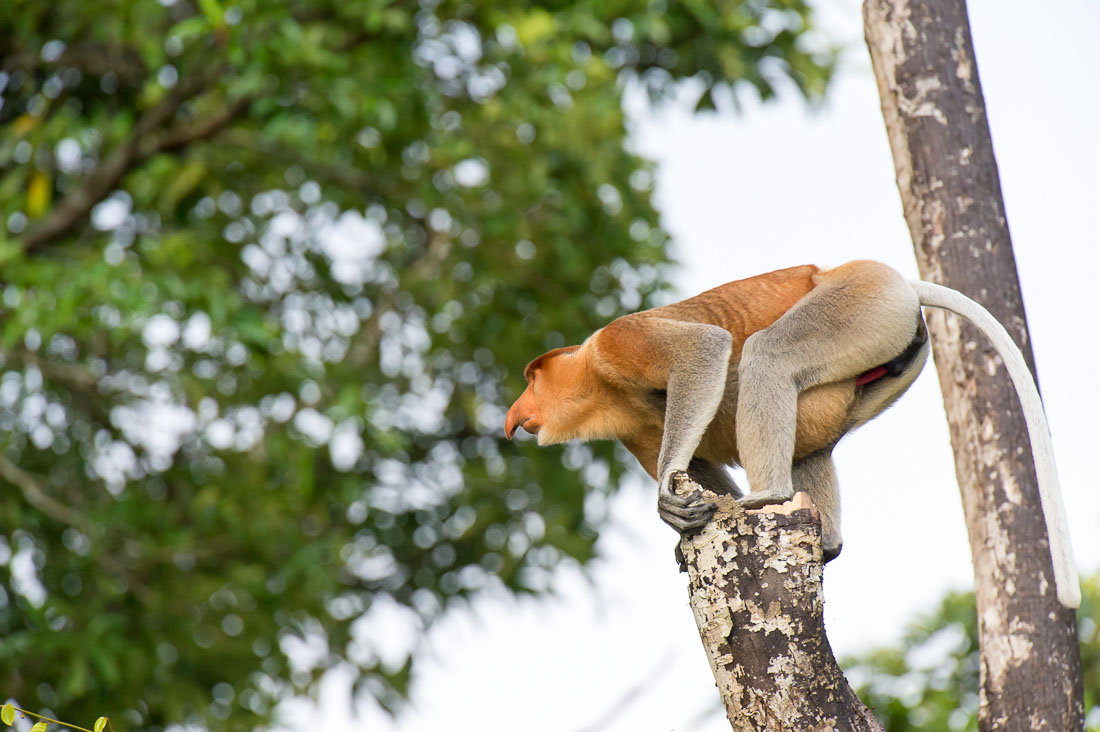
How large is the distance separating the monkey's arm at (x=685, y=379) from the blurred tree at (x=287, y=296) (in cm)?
225

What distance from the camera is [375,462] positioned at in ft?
22.7

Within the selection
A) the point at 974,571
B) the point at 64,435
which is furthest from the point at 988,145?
the point at 64,435

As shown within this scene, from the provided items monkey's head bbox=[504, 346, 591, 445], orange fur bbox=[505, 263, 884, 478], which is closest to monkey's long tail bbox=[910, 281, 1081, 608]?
orange fur bbox=[505, 263, 884, 478]

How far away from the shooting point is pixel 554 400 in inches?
119

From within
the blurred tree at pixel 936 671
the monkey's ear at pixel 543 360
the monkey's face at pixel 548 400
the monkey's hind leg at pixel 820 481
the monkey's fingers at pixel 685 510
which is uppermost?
the monkey's ear at pixel 543 360

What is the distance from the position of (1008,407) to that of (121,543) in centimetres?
401

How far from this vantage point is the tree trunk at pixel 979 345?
3.01 metres

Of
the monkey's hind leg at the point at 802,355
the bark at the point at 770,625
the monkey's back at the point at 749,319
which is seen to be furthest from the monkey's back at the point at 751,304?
the bark at the point at 770,625

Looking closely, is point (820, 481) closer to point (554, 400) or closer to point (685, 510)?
point (685, 510)

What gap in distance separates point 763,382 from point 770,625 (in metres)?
0.61

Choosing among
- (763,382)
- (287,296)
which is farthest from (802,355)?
(287,296)

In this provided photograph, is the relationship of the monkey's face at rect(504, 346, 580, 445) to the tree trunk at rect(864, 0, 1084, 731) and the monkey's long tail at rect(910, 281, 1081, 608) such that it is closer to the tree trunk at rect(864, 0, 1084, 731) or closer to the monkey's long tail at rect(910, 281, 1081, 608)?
the monkey's long tail at rect(910, 281, 1081, 608)

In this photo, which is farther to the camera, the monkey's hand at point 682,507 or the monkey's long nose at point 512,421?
the monkey's long nose at point 512,421

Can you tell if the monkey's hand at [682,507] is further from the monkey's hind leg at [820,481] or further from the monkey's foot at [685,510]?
the monkey's hind leg at [820,481]
